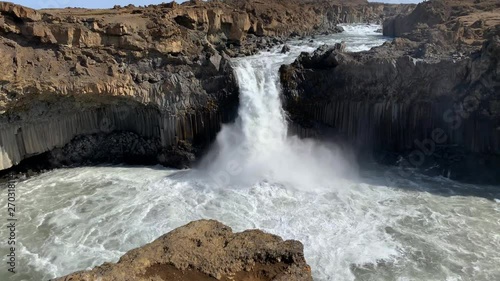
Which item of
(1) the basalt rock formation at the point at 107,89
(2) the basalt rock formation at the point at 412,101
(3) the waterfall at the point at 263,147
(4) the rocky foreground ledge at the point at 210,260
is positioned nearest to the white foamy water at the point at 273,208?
(3) the waterfall at the point at 263,147

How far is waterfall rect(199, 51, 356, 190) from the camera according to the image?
20241 mm

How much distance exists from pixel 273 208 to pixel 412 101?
958cm

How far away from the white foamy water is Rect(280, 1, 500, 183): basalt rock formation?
1.24m

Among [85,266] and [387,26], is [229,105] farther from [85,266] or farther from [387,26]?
[387,26]

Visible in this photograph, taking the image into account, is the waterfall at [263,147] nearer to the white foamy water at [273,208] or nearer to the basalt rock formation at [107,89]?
the white foamy water at [273,208]

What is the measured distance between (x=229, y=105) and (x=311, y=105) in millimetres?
4292

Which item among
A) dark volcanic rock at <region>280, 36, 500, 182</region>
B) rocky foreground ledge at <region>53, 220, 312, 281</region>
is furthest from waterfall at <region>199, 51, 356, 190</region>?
rocky foreground ledge at <region>53, 220, 312, 281</region>

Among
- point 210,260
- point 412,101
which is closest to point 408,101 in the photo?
point 412,101

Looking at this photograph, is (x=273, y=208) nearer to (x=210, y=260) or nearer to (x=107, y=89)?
(x=210, y=260)

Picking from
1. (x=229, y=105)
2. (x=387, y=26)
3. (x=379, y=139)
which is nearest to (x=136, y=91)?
(x=229, y=105)

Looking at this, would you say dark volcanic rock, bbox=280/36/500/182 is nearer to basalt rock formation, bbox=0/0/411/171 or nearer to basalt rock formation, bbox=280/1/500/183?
basalt rock formation, bbox=280/1/500/183

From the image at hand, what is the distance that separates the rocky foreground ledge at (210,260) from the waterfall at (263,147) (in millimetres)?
11602

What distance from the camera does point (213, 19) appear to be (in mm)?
27344

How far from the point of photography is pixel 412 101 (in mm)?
21062
